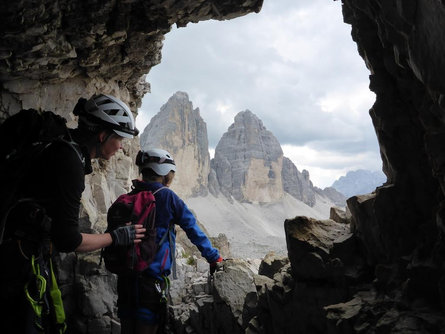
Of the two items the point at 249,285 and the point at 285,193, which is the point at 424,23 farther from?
the point at 285,193

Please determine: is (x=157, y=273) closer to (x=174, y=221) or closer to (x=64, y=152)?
(x=174, y=221)

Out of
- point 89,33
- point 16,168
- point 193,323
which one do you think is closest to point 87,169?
point 16,168

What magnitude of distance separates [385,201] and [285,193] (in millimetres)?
185096

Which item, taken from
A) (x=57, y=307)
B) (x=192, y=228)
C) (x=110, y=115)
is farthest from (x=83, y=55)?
(x=57, y=307)

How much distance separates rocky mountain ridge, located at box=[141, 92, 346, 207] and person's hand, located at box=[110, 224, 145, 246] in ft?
466

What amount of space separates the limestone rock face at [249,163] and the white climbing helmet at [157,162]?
170 metres

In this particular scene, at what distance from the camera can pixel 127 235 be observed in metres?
4.59

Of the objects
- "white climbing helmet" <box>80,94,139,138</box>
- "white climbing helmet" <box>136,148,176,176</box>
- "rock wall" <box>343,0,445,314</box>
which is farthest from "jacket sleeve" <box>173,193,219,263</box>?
"rock wall" <box>343,0,445,314</box>

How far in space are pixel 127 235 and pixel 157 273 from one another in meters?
1.09

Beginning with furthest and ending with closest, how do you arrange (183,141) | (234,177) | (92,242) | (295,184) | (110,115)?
(295,184) < (234,177) < (183,141) < (110,115) < (92,242)

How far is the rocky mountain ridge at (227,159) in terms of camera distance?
518 feet

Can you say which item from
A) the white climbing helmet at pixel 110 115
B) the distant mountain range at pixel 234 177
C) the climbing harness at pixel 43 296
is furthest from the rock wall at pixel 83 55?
the distant mountain range at pixel 234 177

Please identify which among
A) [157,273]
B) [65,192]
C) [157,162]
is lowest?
[157,273]

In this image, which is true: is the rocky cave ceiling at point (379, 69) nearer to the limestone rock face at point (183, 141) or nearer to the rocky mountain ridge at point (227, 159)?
the rocky mountain ridge at point (227, 159)
